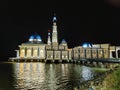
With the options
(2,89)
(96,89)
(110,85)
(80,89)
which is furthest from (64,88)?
(110,85)

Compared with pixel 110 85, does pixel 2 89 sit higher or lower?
lower

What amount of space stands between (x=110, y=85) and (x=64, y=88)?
28.4 m

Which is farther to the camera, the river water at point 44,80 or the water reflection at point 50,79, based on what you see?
the water reflection at point 50,79

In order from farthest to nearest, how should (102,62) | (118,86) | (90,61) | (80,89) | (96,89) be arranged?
(90,61), (102,62), (80,89), (96,89), (118,86)

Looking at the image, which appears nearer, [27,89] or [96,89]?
[96,89]

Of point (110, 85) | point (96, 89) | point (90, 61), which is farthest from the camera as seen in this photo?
point (90, 61)

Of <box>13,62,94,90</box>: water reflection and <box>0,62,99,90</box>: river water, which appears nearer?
<box>0,62,99,90</box>: river water

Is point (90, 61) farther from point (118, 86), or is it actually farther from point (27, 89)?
point (118, 86)

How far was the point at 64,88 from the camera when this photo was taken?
4812cm

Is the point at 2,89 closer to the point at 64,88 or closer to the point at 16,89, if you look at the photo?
the point at 16,89

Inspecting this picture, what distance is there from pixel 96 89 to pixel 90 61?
496ft

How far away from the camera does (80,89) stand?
30.4 meters

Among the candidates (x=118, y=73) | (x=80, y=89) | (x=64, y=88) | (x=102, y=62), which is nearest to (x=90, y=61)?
(x=102, y=62)

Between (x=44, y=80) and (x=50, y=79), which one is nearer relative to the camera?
(x=44, y=80)
